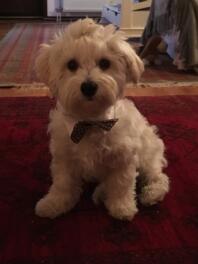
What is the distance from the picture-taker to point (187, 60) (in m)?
3.56

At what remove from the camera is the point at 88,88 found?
1.29 meters

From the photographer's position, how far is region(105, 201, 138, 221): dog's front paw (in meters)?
1.50

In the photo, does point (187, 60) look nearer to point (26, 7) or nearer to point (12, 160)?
point (12, 160)

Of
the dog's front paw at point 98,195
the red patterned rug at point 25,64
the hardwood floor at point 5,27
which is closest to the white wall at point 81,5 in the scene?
the hardwood floor at point 5,27

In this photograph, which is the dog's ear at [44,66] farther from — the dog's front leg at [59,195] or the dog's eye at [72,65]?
the dog's front leg at [59,195]

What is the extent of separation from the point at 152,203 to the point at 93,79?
0.58 metres

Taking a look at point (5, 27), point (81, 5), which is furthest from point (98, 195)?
point (81, 5)

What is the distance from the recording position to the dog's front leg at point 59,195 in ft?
5.02

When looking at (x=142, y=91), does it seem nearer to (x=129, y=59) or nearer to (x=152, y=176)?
(x=152, y=176)

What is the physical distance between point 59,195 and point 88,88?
472 mm

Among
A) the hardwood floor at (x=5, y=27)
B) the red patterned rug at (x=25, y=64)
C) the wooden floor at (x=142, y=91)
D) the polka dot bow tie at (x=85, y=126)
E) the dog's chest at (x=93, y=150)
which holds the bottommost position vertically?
the hardwood floor at (x=5, y=27)

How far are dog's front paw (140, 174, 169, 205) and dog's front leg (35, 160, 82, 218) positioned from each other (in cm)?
27

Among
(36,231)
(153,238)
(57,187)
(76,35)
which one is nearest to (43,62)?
(76,35)

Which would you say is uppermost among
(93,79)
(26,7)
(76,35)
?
(76,35)
